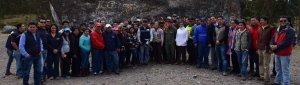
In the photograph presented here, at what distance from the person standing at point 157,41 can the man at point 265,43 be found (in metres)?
3.85

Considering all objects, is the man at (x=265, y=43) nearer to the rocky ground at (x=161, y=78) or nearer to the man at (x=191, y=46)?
the rocky ground at (x=161, y=78)

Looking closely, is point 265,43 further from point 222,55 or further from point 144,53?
point 144,53

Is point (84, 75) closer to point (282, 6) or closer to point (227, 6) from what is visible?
point (227, 6)

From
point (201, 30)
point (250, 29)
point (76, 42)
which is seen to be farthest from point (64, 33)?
point (250, 29)

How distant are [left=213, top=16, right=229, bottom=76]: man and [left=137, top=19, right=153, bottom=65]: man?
8.26 ft

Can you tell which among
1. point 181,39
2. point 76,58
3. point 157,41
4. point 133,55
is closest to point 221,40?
point 181,39

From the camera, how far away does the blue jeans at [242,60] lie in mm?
8802

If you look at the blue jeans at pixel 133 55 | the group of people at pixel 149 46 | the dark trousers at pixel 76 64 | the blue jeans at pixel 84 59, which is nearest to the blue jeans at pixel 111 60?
the group of people at pixel 149 46

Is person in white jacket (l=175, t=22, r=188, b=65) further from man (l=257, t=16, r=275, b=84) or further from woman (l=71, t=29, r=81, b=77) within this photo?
woman (l=71, t=29, r=81, b=77)

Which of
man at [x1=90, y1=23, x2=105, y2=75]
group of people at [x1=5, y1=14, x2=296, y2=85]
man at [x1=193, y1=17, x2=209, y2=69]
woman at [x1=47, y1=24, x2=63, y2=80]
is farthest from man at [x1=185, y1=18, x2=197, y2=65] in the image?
woman at [x1=47, y1=24, x2=63, y2=80]

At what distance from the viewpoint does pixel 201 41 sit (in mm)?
10320

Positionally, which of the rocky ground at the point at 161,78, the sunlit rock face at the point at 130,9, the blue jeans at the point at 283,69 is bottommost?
the rocky ground at the point at 161,78

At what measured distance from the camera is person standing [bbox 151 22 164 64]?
443 inches

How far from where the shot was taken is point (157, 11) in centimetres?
1332
